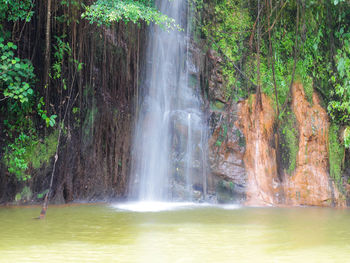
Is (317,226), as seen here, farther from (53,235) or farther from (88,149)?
(88,149)

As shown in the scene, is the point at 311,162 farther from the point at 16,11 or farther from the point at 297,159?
the point at 16,11

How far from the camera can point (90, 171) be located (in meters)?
8.97

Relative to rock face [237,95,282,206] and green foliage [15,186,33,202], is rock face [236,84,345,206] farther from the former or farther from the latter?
green foliage [15,186,33,202]

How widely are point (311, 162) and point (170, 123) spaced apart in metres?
3.47

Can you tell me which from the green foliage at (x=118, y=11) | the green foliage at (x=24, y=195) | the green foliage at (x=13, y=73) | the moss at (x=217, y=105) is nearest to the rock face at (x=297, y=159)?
the moss at (x=217, y=105)

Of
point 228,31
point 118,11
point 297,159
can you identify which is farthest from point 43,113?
point 297,159

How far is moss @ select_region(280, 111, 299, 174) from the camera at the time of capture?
905cm

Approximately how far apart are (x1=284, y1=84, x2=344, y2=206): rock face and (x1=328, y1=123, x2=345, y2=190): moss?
0.32ft

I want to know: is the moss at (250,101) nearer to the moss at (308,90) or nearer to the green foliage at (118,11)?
the moss at (308,90)

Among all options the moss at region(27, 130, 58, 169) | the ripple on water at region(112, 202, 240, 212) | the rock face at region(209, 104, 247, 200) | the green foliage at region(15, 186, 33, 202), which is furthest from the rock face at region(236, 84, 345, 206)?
the green foliage at region(15, 186, 33, 202)

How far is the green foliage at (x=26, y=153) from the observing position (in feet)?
25.8

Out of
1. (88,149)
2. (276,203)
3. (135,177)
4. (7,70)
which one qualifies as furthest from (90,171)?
→ (276,203)

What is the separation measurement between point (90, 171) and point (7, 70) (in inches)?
121

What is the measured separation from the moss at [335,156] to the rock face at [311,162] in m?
0.10
